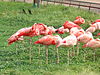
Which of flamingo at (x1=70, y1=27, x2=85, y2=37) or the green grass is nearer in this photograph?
the green grass

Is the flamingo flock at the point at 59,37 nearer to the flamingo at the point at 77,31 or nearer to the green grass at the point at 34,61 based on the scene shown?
the flamingo at the point at 77,31

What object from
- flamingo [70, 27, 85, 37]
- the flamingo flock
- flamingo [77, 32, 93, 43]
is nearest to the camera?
the flamingo flock

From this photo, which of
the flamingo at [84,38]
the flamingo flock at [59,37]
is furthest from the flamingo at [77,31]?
the flamingo at [84,38]

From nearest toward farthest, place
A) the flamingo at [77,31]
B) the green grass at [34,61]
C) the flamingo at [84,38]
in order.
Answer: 1. the green grass at [34,61]
2. the flamingo at [84,38]
3. the flamingo at [77,31]

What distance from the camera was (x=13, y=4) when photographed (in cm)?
2427

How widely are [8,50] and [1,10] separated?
35.6 feet

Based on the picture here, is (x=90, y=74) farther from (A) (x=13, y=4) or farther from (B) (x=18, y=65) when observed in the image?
(A) (x=13, y=4)

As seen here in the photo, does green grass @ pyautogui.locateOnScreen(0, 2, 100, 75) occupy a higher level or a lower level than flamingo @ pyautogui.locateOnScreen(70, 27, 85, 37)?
lower

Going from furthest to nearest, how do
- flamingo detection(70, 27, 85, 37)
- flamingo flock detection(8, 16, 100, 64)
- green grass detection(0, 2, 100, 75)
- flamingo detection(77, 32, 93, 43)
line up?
flamingo detection(70, 27, 85, 37) < flamingo detection(77, 32, 93, 43) < flamingo flock detection(8, 16, 100, 64) < green grass detection(0, 2, 100, 75)

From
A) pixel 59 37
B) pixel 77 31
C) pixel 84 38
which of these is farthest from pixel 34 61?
pixel 77 31

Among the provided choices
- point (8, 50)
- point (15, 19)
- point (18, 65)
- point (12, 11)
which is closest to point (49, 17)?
point (15, 19)

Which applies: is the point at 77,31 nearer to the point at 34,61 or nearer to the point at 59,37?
the point at 59,37

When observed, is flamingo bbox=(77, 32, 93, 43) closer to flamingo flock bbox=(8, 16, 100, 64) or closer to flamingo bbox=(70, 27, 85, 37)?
flamingo flock bbox=(8, 16, 100, 64)

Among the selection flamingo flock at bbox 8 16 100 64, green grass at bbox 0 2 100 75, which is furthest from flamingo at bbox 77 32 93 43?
green grass at bbox 0 2 100 75
